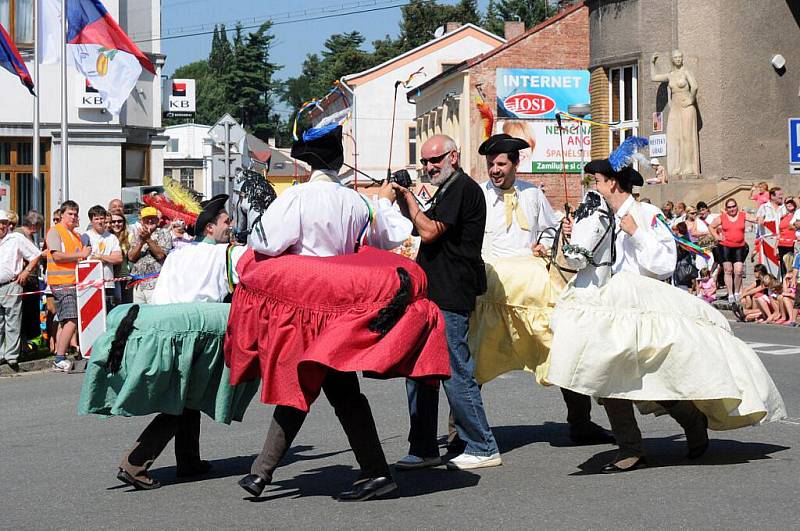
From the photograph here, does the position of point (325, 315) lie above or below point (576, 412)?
above

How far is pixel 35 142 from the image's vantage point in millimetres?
26500

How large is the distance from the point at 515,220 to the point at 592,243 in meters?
1.28

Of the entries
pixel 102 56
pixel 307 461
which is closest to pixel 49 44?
pixel 102 56

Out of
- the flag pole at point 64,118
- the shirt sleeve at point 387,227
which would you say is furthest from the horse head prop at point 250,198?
the flag pole at point 64,118

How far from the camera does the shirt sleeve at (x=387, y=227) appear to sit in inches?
270

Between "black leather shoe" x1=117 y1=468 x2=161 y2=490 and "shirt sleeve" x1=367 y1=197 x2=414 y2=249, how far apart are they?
1.91 meters

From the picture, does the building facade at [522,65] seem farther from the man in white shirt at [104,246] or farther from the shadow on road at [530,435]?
the shadow on road at [530,435]

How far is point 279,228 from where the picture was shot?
21.3 ft

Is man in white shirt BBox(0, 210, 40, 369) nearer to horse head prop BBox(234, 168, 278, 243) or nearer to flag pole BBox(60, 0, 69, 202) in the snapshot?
horse head prop BBox(234, 168, 278, 243)

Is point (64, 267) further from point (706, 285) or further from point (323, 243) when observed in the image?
point (706, 285)

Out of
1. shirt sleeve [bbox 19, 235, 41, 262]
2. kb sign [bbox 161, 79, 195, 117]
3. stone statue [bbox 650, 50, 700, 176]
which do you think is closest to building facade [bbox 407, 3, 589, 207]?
kb sign [bbox 161, 79, 195, 117]

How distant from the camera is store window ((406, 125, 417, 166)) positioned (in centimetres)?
6944

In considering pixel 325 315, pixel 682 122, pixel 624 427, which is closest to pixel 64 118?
pixel 682 122

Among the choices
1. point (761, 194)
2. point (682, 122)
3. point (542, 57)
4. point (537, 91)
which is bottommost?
point (761, 194)
